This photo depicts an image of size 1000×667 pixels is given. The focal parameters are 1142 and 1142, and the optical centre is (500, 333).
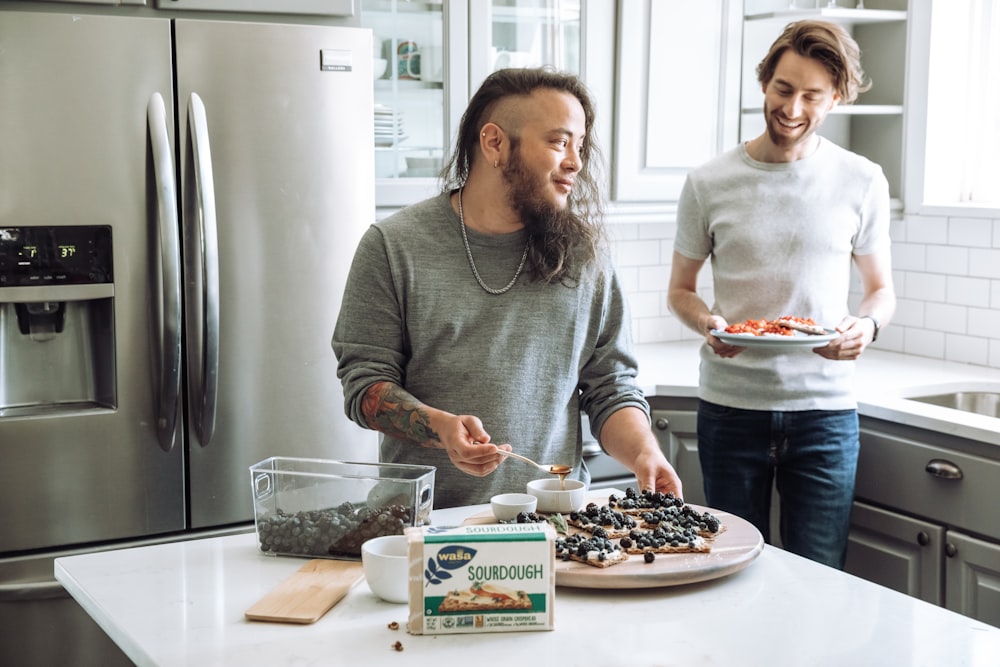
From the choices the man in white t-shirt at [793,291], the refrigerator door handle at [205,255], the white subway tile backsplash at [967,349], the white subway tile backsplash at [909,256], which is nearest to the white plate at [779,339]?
the man in white t-shirt at [793,291]

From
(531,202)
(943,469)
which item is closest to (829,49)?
(531,202)

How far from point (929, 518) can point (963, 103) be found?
1.44 m

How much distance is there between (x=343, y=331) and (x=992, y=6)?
2.48m

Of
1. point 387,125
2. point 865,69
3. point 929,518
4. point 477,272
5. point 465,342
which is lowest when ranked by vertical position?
point 929,518

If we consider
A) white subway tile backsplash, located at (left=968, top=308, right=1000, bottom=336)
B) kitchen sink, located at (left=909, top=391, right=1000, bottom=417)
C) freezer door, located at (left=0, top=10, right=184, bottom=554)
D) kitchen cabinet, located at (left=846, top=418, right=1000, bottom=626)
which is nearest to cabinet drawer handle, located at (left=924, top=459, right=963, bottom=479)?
kitchen cabinet, located at (left=846, top=418, right=1000, bottom=626)

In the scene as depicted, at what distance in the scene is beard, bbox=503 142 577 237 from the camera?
2.01 m

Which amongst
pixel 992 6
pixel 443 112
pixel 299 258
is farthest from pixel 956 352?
pixel 299 258

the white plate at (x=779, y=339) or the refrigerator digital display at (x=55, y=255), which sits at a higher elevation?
the refrigerator digital display at (x=55, y=255)

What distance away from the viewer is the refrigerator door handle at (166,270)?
239cm

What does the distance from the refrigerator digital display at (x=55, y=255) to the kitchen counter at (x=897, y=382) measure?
143 centimetres

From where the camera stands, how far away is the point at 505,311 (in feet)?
6.63

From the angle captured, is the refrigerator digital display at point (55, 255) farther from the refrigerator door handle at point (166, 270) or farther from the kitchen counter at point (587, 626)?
the kitchen counter at point (587, 626)

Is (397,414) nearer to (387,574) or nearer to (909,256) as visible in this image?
(387,574)

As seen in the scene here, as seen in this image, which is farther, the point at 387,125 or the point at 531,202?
the point at 387,125
